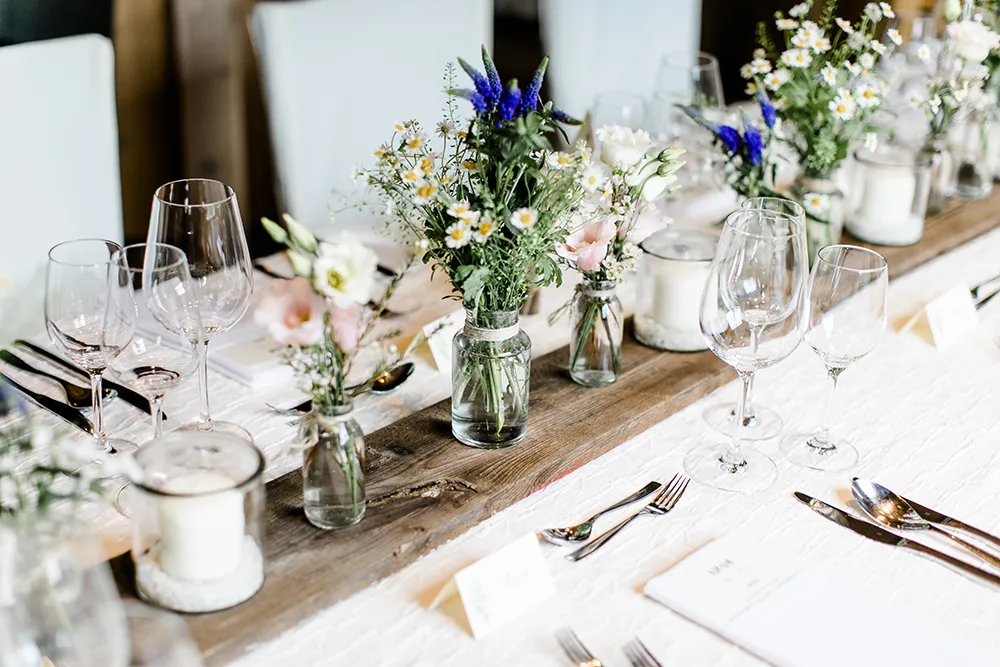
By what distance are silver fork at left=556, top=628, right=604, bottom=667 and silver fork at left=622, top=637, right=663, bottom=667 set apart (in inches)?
1.1

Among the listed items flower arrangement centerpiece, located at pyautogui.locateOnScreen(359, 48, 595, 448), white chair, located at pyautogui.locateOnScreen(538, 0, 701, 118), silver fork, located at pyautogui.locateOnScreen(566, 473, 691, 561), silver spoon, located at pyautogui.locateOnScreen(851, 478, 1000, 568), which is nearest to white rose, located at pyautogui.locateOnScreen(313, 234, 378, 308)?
flower arrangement centerpiece, located at pyautogui.locateOnScreen(359, 48, 595, 448)

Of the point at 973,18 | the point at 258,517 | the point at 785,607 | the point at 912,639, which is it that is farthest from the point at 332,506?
the point at 973,18

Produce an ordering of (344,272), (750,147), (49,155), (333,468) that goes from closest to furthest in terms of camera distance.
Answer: (344,272) < (333,468) < (750,147) < (49,155)

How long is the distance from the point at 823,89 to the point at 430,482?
0.91 m

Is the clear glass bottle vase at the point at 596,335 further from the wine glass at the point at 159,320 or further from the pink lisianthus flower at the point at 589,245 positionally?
the wine glass at the point at 159,320

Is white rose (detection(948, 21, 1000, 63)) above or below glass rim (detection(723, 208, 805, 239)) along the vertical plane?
above

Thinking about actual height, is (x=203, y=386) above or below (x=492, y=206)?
below

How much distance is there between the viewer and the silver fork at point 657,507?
3.54 ft

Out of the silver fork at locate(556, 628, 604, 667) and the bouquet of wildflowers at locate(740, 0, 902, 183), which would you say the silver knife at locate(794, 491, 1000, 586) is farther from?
the bouquet of wildflowers at locate(740, 0, 902, 183)

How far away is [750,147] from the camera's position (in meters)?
1.55

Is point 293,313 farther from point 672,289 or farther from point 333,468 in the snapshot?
point 672,289

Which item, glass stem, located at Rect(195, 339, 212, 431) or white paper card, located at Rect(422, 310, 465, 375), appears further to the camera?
white paper card, located at Rect(422, 310, 465, 375)

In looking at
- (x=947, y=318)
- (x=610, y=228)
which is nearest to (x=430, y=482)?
(x=610, y=228)

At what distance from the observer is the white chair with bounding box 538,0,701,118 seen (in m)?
2.58
